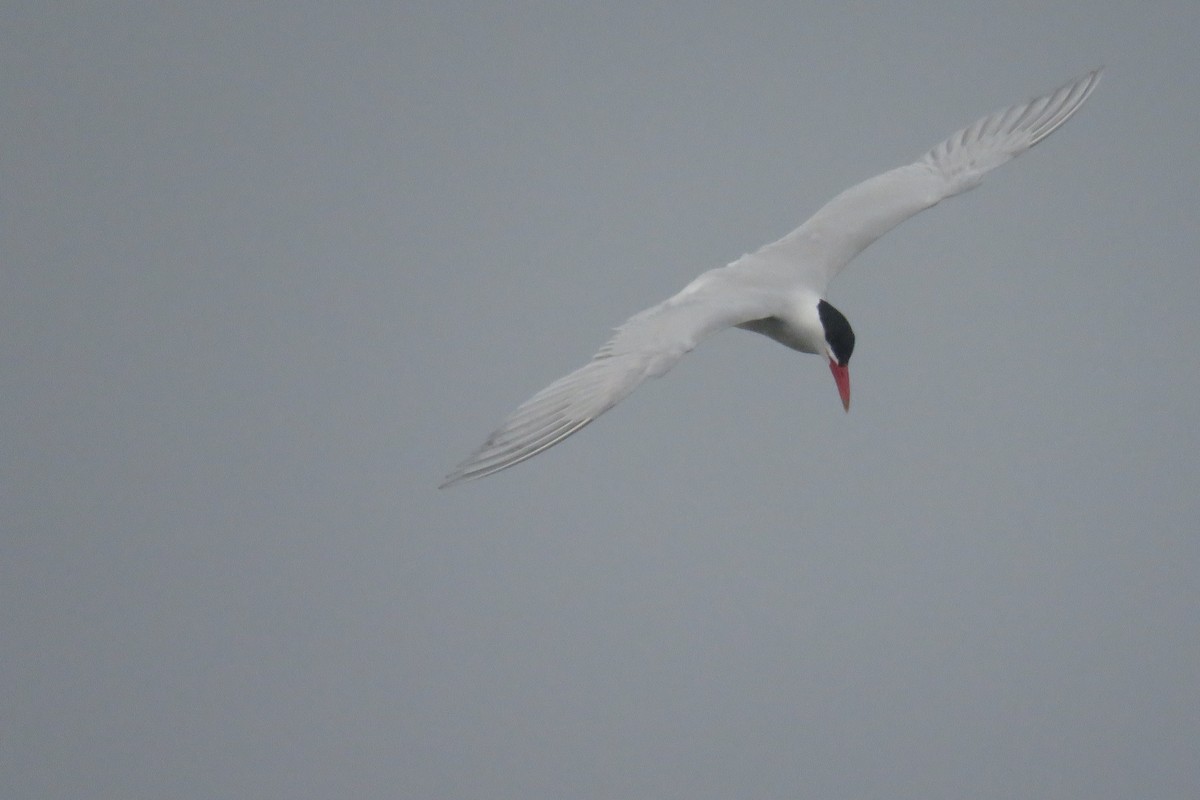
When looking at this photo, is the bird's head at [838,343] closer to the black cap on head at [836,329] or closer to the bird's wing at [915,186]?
the black cap on head at [836,329]

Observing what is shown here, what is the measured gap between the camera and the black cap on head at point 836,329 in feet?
22.7

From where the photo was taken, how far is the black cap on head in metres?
6.93

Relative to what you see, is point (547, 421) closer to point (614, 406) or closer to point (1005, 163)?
point (614, 406)

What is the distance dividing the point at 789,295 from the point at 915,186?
1.20m

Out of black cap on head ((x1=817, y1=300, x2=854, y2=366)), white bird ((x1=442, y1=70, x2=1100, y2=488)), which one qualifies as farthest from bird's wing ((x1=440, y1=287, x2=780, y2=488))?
black cap on head ((x1=817, y1=300, x2=854, y2=366))

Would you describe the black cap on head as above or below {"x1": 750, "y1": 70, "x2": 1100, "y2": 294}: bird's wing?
below

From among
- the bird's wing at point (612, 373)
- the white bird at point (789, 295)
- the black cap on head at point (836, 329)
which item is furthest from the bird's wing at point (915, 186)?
the bird's wing at point (612, 373)

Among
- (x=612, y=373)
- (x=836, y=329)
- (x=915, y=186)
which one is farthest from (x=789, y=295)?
(x=612, y=373)

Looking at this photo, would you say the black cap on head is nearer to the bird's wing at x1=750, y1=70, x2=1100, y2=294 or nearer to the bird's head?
the bird's head

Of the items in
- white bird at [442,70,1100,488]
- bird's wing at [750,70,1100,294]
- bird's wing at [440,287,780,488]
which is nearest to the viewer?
bird's wing at [440,287,780,488]

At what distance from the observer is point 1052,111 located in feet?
26.1

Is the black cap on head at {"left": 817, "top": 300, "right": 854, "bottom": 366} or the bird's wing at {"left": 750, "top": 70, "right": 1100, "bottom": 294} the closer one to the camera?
the black cap on head at {"left": 817, "top": 300, "right": 854, "bottom": 366}

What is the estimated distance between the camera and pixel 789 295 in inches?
274

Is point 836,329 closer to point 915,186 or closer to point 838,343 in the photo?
point 838,343
